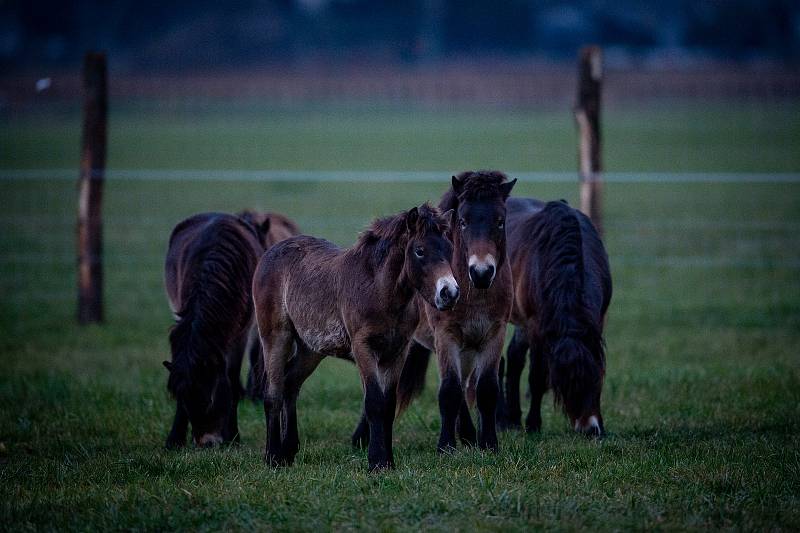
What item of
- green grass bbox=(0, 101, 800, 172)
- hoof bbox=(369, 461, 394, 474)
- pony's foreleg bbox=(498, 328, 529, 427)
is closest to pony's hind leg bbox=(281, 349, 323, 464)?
hoof bbox=(369, 461, 394, 474)

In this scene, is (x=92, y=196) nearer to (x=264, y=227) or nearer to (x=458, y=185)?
(x=264, y=227)

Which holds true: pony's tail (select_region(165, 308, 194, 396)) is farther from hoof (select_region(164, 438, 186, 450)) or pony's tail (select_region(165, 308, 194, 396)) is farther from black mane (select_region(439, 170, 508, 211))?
black mane (select_region(439, 170, 508, 211))

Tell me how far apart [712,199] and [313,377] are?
16.5 metres

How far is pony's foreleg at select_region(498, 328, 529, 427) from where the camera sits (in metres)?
7.65

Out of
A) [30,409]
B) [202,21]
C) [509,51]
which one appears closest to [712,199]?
[30,409]

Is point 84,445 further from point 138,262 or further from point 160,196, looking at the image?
point 160,196

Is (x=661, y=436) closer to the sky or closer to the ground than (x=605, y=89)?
closer to the ground

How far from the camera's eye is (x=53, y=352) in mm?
10477

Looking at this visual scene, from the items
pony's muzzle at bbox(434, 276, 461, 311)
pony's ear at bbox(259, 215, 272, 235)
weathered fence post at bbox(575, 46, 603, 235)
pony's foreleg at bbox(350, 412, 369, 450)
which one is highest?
weathered fence post at bbox(575, 46, 603, 235)

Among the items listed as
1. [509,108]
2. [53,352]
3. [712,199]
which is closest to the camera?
[53,352]

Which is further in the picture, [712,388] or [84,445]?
[712,388]

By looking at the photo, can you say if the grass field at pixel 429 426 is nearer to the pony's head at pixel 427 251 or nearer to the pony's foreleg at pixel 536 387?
the pony's foreleg at pixel 536 387

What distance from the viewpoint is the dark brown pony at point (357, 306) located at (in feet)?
18.5

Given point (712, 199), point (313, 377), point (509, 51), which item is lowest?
point (313, 377)
